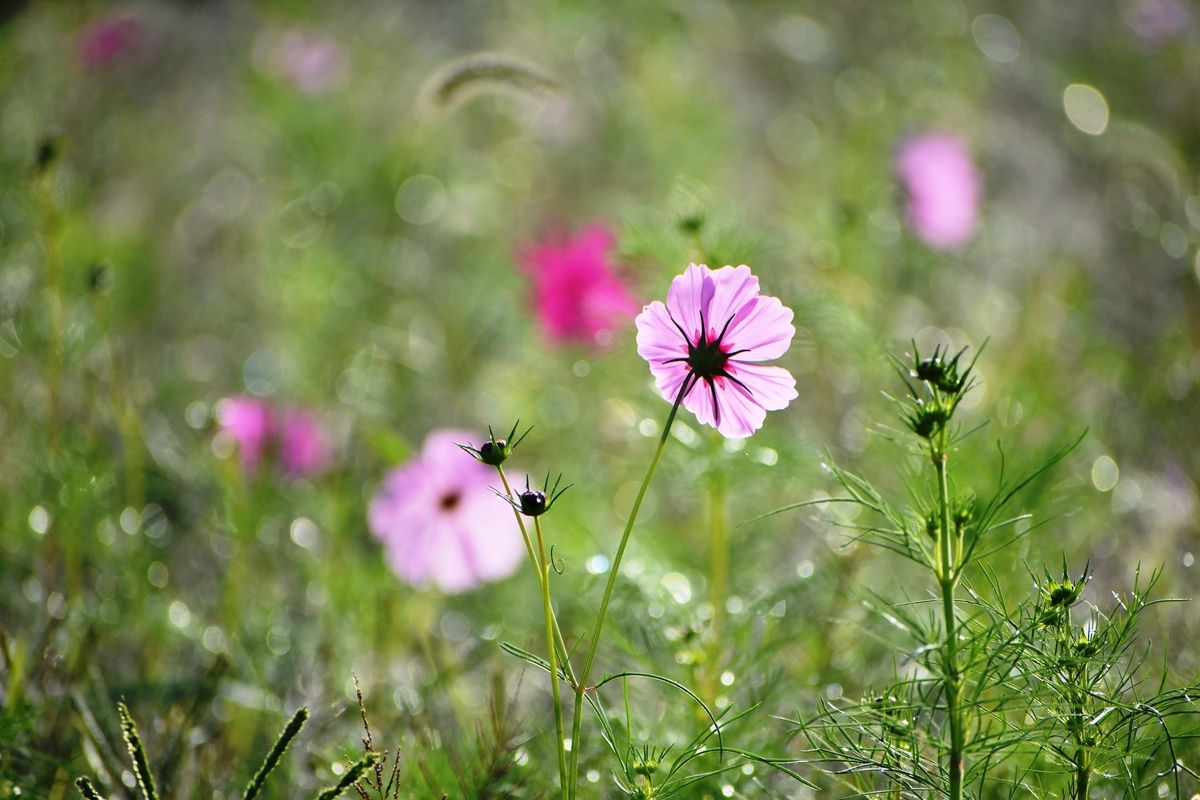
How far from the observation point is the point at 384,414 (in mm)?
1258

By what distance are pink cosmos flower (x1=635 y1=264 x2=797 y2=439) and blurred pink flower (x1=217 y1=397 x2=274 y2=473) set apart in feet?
2.05

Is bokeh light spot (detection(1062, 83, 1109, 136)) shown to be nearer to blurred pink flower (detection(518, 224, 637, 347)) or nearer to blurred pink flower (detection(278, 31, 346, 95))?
blurred pink flower (detection(518, 224, 637, 347))

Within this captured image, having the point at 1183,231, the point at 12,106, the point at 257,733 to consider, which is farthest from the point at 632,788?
the point at 12,106

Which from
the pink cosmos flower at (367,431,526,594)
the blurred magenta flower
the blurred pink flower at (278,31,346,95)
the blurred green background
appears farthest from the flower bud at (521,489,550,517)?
the blurred magenta flower

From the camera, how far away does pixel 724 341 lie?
470mm

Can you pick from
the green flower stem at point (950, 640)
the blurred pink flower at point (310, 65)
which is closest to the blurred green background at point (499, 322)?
the blurred pink flower at point (310, 65)

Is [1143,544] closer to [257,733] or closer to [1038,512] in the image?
[1038,512]

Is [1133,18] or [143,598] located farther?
[1133,18]

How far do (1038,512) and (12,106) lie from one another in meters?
1.72

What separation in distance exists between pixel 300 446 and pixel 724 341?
72 cm

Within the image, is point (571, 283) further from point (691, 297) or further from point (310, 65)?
point (310, 65)

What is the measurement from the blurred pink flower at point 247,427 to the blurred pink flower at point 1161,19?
7.08ft

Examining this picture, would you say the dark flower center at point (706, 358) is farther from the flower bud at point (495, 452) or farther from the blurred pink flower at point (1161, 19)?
the blurred pink flower at point (1161, 19)

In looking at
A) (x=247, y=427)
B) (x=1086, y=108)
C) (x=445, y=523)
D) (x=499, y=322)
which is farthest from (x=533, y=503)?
(x=1086, y=108)
